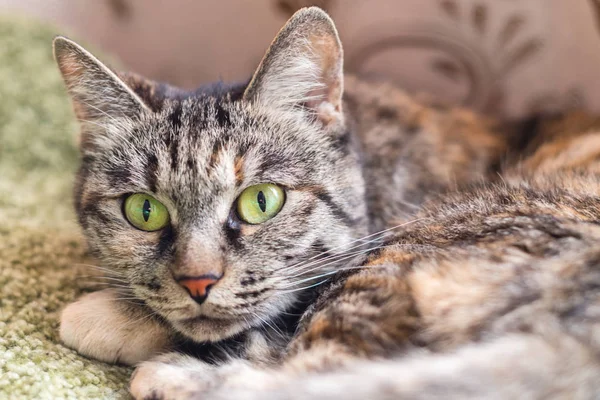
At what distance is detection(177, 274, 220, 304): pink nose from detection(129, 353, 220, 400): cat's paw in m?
0.12

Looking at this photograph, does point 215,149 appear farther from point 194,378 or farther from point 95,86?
point 194,378

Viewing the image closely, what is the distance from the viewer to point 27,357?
1.02 metres

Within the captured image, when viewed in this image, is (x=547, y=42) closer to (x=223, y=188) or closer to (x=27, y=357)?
(x=223, y=188)

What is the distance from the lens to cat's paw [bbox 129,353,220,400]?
2.91 feet

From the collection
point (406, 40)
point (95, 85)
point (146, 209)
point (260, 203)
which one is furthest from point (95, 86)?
point (406, 40)

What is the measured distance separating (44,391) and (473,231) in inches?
30.7

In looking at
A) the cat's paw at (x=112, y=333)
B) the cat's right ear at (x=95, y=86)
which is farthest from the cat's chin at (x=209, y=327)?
the cat's right ear at (x=95, y=86)

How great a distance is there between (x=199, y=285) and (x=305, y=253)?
0.77 feet

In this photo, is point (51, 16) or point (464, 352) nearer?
point (464, 352)

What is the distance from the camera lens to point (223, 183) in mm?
1049

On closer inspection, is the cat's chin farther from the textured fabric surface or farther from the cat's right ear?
the cat's right ear

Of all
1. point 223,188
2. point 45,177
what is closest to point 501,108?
point 223,188

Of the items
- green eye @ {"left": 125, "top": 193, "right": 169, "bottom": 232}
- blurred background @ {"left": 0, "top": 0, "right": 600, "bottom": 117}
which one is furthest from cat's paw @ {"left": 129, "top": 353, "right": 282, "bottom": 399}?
blurred background @ {"left": 0, "top": 0, "right": 600, "bottom": 117}

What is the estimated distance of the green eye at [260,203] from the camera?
42.5 inches
